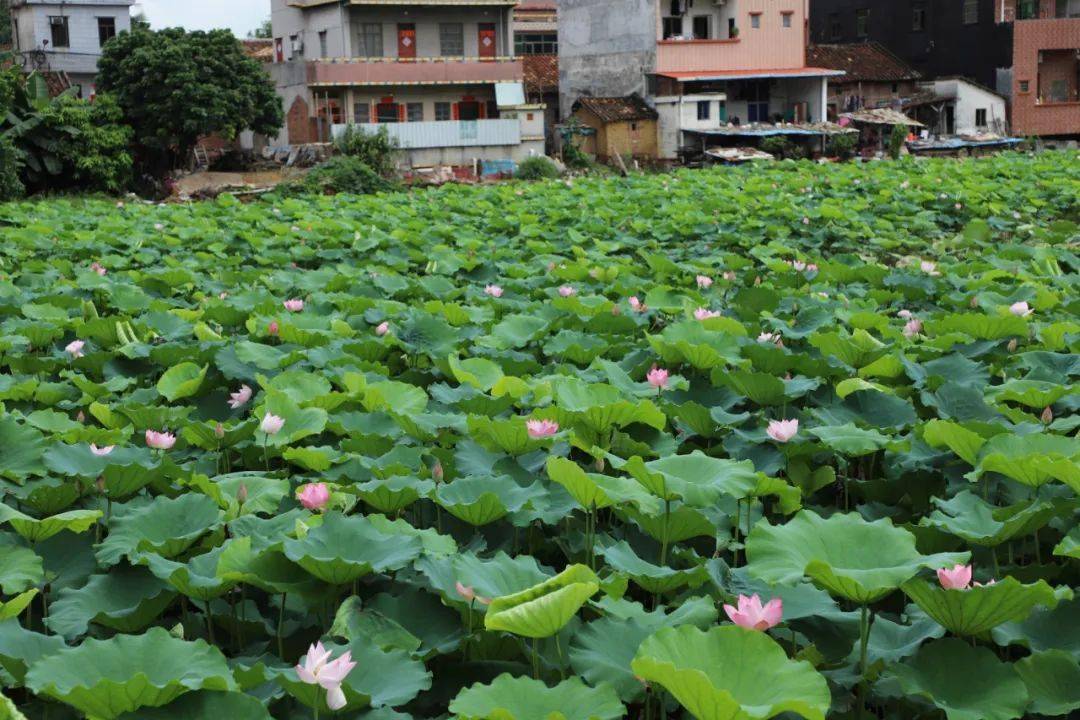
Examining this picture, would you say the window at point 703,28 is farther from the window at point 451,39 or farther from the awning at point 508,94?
the window at point 451,39

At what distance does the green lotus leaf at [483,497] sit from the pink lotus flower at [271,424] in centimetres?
65

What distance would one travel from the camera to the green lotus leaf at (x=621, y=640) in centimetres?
176

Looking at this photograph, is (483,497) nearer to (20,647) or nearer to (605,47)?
(20,647)

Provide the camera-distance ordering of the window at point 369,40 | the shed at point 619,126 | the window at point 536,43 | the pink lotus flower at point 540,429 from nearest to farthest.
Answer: the pink lotus flower at point 540,429, the window at point 369,40, the shed at point 619,126, the window at point 536,43

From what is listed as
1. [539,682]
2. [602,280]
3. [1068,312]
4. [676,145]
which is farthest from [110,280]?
[676,145]

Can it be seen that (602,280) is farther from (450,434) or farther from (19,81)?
(19,81)

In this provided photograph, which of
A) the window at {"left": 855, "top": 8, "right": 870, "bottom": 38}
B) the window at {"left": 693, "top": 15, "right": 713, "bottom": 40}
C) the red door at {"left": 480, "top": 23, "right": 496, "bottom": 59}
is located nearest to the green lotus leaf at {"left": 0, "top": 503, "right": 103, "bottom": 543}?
the red door at {"left": 480, "top": 23, "right": 496, "bottom": 59}

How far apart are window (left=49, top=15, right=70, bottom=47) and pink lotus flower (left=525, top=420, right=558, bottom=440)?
113ft

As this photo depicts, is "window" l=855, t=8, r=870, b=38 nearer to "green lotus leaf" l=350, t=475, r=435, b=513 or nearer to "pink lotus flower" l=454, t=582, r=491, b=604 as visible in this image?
"green lotus leaf" l=350, t=475, r=435, b=513

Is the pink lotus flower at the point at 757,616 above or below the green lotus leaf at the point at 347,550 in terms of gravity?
below

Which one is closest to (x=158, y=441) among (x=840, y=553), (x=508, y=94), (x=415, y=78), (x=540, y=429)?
(x=540, y=429)

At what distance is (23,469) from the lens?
2.66 metres

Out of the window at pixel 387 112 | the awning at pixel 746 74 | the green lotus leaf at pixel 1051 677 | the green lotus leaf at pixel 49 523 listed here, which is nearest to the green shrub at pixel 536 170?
the window at pixel 387 112

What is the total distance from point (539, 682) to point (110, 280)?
495cm
